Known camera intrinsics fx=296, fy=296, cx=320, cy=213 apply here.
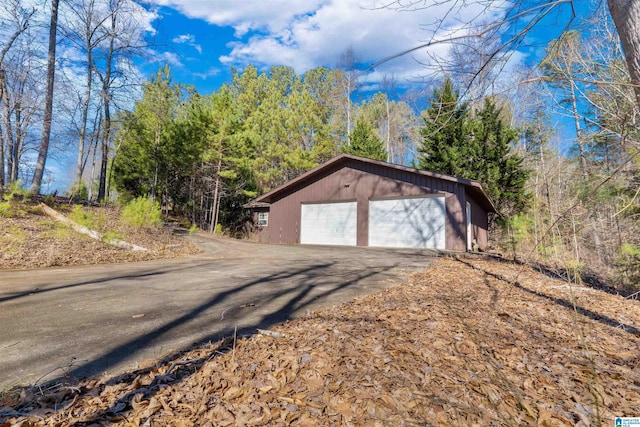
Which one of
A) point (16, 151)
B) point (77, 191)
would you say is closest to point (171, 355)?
point (77, 191)

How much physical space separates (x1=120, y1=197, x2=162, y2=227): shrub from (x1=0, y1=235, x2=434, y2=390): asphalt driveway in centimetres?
374

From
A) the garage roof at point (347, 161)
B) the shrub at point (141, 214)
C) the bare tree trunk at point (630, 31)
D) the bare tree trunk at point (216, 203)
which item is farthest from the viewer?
the bare tree trunk at point (216, 203)

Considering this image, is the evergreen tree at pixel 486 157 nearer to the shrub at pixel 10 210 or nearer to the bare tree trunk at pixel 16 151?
the shrub at pixel 10 210

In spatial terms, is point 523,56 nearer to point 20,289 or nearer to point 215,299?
point 215,299

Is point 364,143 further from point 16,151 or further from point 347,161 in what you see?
point 16,151

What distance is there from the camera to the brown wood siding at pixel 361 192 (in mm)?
12023

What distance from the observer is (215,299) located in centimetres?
397

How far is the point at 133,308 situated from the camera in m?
3.54

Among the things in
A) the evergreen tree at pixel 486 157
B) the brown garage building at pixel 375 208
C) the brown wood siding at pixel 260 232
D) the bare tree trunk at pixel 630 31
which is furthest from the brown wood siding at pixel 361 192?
the bare tree trunk at pixel 630 31

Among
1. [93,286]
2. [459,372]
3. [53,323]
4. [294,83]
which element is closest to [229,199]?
[294,83]

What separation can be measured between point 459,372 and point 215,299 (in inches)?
122

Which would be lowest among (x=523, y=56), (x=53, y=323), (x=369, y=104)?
(x=53, y=323)

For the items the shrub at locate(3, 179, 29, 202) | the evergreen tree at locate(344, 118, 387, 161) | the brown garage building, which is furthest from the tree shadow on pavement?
the evergreen tree at locate(344, 118, 387, 161)

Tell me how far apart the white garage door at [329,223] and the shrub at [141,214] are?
708cm
